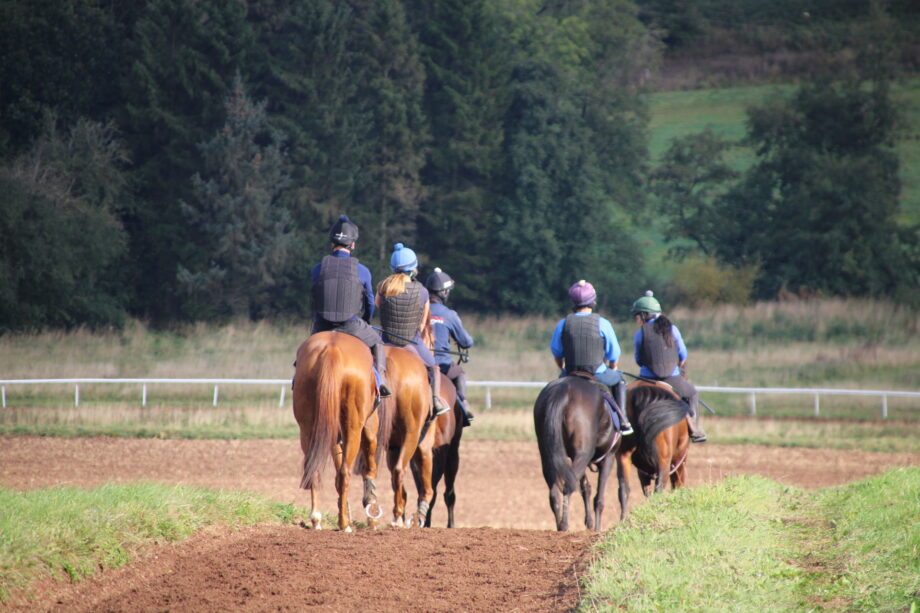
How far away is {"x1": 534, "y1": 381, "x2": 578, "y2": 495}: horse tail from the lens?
11062 mm

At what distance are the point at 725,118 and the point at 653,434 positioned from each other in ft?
198

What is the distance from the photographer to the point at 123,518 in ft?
29.1

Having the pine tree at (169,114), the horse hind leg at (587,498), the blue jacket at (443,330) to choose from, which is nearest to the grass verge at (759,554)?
the horse hind leg at (587,498)

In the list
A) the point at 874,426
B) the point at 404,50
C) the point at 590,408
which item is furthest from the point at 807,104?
the point at 590,408

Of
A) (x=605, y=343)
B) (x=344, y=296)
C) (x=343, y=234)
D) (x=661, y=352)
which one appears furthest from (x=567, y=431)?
(x=343, y=234)

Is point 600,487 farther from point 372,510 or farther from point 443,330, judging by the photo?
point 372,510

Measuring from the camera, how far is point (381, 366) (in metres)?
10.6

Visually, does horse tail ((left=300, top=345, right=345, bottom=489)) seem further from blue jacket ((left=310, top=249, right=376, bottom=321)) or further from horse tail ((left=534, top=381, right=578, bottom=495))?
horse tail ((left=534, top=381, right=578, bottom=495))

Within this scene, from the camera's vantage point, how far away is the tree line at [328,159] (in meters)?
45.8

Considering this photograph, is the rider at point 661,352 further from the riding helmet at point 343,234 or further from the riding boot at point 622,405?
the riding helmet at point 343,234

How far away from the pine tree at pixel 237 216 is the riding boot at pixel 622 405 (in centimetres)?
3525

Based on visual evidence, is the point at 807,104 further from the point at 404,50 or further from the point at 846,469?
the point at 846,469

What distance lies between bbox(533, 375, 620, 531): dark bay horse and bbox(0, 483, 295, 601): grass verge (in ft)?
8.33

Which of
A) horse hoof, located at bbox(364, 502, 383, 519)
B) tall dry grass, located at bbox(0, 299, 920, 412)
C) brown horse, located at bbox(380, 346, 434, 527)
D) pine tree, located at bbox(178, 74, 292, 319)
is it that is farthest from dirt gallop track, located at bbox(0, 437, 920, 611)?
pine tree, located at bbox(178, 74, 292, 319)
